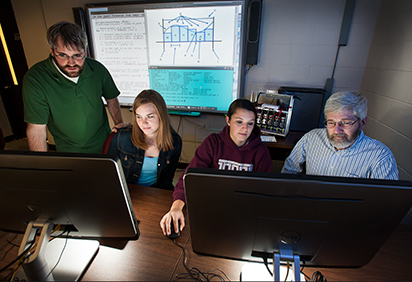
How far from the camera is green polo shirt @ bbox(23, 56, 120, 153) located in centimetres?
160

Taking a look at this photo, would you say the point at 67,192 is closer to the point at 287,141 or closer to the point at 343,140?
the point at 343,140

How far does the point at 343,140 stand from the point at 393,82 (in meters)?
0.96

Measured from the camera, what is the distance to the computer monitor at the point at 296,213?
515mm

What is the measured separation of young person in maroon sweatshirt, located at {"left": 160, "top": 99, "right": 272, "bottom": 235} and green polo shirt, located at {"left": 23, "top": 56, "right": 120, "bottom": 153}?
3.53ft

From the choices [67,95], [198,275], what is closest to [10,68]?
[67,95]

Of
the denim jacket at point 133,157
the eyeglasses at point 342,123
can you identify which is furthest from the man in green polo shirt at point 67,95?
the eyeglasses at point 342,123

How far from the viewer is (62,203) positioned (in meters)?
0.69

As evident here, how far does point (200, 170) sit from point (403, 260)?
910mm

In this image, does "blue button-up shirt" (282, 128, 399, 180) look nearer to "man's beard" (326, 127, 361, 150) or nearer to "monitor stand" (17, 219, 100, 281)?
"man's beard" (326, 127, 361, 150)

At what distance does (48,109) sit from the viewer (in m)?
1.67

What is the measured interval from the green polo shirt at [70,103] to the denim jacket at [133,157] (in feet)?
1.66

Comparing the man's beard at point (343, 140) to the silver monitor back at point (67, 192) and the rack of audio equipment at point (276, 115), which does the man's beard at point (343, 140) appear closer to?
the rack of audio equipment at point (276, 115)

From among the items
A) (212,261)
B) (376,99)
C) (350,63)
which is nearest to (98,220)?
(212,261)

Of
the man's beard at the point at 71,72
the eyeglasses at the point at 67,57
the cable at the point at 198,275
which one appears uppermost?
the eyeglasses at the point at 67,57
